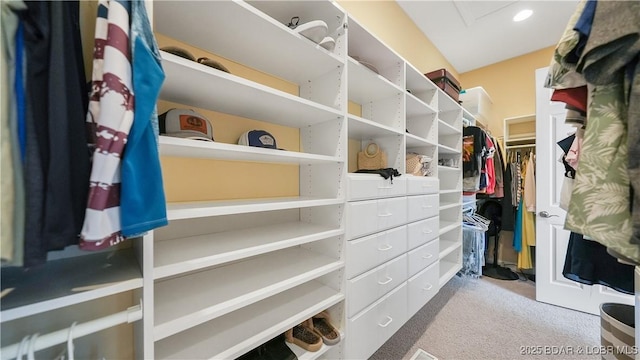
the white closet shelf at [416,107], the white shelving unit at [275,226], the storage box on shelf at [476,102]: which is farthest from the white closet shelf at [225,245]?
the storage box on shelf at [476,102]

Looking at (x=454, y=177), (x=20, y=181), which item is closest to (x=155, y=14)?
(x=20, y=181)

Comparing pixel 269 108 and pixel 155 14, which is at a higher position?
pixel 155 14

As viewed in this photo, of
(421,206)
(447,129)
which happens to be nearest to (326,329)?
(421,206)

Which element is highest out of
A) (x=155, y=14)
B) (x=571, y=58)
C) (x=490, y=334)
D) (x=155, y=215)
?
(x=155, y=14)

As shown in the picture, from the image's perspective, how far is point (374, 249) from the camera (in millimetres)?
1289

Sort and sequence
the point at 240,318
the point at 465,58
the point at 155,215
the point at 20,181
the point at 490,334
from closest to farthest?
1. the point at 20,181
2. the point at 155,215
3. the point at 240,318
4. the point at 490,334
5. the point at 465,58

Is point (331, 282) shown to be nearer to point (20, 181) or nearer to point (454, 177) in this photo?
point (20, 181)

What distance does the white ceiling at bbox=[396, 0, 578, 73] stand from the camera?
7.08 ft

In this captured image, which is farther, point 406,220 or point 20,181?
point 406,220

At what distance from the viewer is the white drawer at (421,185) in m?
1.59

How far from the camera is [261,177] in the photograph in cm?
127

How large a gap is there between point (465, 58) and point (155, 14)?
3622 millimetres

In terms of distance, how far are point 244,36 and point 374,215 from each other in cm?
109

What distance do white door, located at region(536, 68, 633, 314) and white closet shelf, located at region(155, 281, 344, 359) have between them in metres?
2.34
